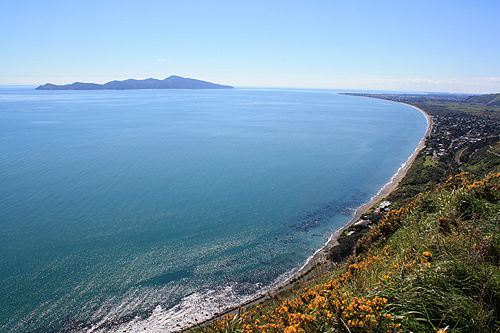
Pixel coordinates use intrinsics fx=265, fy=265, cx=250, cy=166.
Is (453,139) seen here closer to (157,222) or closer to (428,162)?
(428,162)

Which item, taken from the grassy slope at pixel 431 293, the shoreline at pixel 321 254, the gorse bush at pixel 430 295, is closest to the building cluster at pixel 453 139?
the shoreline at pixel 321 254

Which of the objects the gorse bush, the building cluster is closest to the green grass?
the building cluster

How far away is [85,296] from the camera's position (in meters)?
17.4

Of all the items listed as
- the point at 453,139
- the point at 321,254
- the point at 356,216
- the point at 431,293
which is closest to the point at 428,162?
the point at 356,216

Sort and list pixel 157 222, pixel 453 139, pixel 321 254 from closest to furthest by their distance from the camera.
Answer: pixel 321 254, pixel 157 222, pixel 453 139

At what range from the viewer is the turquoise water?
17.2 meters

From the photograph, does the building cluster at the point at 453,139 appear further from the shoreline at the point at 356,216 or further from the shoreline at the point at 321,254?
the shoreline at the point at 321,254

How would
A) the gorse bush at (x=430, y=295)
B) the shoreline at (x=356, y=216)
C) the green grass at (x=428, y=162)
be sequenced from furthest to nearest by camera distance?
the green grass at (x=428, y=162) → the shoreline at (x=356, y=216) → the gorse bush at (x=430, y=295)

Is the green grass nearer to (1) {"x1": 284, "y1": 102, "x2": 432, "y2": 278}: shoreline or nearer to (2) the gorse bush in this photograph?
(1) {"x1": 284, "y1": 102, "x2": 432, "y2": 278}: shoreline

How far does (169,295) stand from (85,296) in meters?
5.39

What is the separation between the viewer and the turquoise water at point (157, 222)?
17188 mm

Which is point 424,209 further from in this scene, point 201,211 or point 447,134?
point 447,134

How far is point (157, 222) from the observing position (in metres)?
26.2

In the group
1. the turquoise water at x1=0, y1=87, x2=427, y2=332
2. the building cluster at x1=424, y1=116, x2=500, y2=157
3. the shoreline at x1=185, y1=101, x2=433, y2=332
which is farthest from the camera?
the building cluster at x1=424, y1=116, x2=500, y2=157
